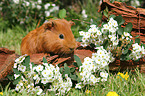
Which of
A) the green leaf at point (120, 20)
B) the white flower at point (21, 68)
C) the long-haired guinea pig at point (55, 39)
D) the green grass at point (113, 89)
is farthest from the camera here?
the green leaf at point (120, 20)

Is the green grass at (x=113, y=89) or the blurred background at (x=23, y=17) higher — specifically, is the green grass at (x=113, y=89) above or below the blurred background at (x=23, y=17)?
below

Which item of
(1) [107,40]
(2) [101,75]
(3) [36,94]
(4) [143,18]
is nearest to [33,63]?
(3) [36,94]

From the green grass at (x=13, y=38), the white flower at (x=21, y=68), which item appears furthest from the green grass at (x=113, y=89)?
the green grass at (x=13, y=38)

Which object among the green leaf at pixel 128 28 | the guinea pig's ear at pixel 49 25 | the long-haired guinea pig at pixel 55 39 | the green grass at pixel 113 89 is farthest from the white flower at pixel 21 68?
the green leaf at pixel 128 28

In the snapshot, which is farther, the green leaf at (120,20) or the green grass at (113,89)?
the green leaf at (120,20)

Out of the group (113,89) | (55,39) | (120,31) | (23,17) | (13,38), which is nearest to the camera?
(113,89)

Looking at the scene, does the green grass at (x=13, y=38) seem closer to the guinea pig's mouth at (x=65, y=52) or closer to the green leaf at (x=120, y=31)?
the guinea pig's mouth at (x=65, y=52)

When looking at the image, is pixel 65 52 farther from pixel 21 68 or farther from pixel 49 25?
pixel 21 68

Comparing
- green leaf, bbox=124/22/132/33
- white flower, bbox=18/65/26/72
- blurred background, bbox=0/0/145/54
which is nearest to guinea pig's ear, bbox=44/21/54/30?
white flower, bbox=18/65/26/72

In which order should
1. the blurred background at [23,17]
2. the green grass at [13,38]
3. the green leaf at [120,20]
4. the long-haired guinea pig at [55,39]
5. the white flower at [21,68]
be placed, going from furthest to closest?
the blurred background at [23,17], the green grass at [13,38], the green leaf at [120,20], the long-haired guinea pig at [55,39], the white flower at [21,68]

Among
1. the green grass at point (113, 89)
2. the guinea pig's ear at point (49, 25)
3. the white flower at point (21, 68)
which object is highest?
the guinea pig's ear at point (49, 25)

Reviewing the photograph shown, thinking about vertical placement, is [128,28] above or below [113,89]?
above

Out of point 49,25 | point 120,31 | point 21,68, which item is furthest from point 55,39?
point 120,31

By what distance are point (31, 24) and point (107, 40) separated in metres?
2.93
